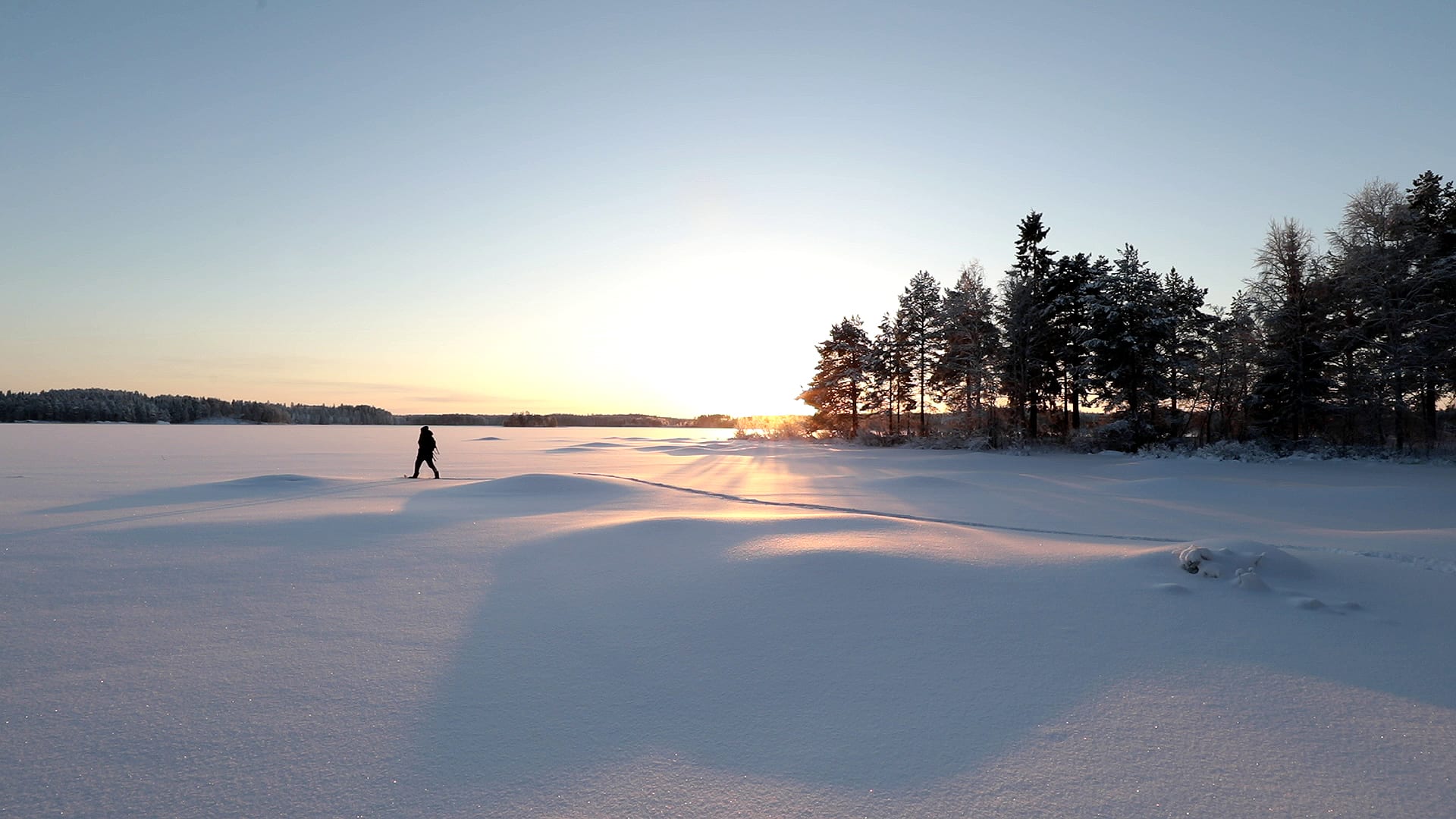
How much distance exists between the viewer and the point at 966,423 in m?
34.3

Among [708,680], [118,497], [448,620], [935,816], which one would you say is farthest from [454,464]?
[935,816]

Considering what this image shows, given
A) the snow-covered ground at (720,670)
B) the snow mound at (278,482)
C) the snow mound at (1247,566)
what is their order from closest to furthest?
1. the snow-covered ground at (720,670)
2. the snow mound at (1247,566)
3. the snow mound at (278,482)

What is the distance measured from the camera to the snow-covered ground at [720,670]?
261 centimetres

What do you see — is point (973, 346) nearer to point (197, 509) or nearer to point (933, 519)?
point (933, 519)

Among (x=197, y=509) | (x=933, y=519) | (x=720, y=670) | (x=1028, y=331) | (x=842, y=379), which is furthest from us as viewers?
(x=842, y=379)

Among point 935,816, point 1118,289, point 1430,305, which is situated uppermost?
point 1118,289

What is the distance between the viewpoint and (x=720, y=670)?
3807 mm

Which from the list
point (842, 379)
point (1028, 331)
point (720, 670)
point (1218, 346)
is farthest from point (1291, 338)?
point (720, 670)

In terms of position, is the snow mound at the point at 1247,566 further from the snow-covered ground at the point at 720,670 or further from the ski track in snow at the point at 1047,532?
the ski track in snow at the point at 1047,532

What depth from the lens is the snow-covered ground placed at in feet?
8.56

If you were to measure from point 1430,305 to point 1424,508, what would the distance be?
54.4ft

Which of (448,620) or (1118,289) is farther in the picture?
(1118,289)

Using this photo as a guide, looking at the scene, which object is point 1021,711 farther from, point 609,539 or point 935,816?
point 609,539

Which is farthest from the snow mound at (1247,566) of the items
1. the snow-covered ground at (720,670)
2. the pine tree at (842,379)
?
the pine tree at (842,379)
